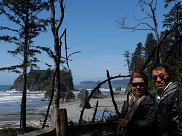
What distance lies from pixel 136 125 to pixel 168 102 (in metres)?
0.42

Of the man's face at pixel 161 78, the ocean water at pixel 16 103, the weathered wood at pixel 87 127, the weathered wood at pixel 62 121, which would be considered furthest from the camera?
the ocean water at pixel 16 103

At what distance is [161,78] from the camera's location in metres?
2.83

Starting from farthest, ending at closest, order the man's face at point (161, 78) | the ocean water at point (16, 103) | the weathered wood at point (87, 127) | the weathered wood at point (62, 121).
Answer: the ocean water at point (16, 103) → the weathered wood at point (87, 127) → the weathered wood at point (62, 121) → the man's face at point (161, 78)

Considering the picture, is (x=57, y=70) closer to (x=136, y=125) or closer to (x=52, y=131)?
(x=52, y=131)

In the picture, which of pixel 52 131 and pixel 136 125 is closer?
pixel 136 125

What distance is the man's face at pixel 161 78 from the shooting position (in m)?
2.80

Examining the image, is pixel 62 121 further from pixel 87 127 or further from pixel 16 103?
pixel 16 103

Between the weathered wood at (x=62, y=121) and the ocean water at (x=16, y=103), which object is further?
the ocean water at (x=16, y=103)

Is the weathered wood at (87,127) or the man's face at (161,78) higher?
the man's face at (161,78)

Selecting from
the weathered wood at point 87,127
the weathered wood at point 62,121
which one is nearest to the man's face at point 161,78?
the weathered wood at point 62,121

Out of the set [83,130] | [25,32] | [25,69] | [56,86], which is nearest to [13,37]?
[25,32]

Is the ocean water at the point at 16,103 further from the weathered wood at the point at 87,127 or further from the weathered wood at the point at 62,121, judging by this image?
the weathered wood at the point at 62,121

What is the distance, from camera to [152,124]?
2.77 metres

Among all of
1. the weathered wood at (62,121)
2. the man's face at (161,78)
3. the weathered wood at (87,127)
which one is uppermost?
the man's face at (161,78)
